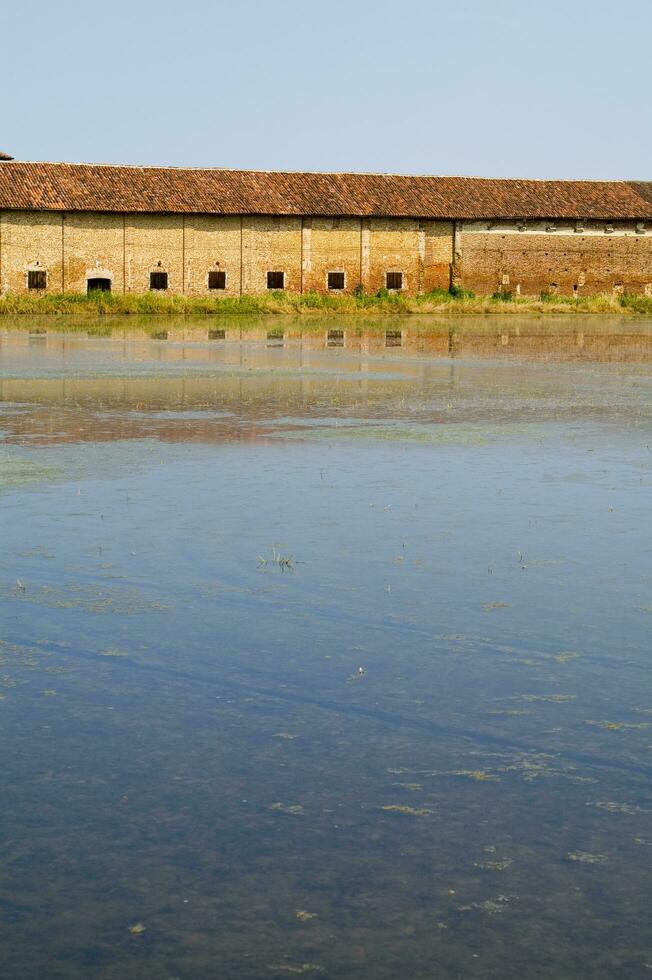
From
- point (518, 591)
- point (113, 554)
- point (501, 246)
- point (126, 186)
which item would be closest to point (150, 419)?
point (113, 554)

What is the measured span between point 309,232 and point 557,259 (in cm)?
1028

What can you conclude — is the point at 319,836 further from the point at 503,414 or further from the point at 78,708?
the point at 503,414

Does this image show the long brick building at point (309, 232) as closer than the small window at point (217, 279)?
Yes

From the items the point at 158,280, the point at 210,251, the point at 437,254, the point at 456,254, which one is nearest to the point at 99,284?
the point at 158,280

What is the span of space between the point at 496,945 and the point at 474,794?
0.81m

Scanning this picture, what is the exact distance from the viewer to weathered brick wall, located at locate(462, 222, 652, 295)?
52.9 m

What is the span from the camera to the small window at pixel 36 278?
47.1 meters

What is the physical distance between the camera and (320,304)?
46.5 meters

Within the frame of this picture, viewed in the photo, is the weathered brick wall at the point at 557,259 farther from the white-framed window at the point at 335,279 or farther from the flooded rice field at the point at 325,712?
the flooded rice field at the point at 325,712

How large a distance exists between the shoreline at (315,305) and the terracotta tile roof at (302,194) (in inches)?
136

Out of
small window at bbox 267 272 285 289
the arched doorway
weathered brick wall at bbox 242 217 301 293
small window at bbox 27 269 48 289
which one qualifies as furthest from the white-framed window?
small window at bbox 27 269 48 289

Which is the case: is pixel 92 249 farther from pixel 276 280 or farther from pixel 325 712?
pixel 325 712

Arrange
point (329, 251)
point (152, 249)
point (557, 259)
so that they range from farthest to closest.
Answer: point (557, 259)
point (329, 251)
point (152, 249)

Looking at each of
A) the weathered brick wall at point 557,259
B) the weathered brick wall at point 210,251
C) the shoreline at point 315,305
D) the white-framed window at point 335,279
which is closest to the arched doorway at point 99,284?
the shoreline at point 315,305
